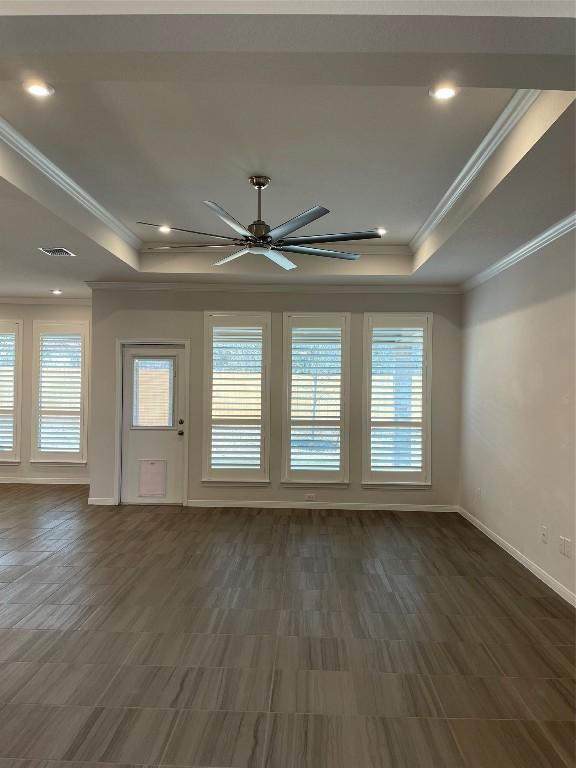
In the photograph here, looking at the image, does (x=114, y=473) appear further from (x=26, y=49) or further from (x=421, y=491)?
(x=26, y=49)

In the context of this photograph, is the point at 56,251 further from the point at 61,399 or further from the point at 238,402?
the point at 61,399

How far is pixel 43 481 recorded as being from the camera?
26.9 feet

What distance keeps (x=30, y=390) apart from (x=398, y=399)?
5.45 metres

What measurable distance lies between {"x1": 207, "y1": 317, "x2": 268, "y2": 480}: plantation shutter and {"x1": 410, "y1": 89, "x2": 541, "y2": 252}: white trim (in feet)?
8.64

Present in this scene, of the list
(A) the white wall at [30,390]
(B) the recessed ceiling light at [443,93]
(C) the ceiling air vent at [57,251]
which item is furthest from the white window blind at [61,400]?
(B) the recessed ceiling light at [443,93]

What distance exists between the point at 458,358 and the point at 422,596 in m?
3.56

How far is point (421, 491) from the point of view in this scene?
673 cm

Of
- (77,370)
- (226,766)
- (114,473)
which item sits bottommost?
(226,766)

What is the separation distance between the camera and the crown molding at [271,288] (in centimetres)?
671

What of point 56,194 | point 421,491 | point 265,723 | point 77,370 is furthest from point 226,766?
point 77,370

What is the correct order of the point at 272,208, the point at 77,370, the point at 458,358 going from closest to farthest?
1. the point at 272,208
2. the point at 458,358
3. the point at 77,370

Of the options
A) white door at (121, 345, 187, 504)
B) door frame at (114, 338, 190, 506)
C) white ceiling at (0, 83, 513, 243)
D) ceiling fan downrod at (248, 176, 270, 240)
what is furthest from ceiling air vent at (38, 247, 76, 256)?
ceiling fan downrod at (248, 176, 270, 240)

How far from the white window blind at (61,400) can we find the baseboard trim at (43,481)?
30 centimetres

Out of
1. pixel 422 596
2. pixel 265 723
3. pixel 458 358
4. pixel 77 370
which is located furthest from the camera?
pixel 77 370
